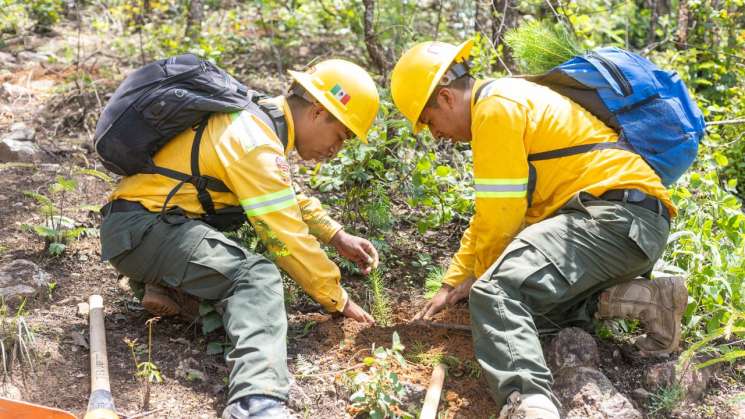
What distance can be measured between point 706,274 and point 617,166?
0.95 meters

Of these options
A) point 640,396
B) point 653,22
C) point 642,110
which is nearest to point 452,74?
point 642,110

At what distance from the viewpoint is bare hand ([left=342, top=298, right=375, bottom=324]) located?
388cm

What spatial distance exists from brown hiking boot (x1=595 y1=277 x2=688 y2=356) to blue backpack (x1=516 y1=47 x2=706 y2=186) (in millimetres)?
540

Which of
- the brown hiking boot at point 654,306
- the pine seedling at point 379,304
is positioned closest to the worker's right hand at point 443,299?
the pine seedling at point 379,304

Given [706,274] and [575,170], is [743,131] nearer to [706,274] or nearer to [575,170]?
[706,274]

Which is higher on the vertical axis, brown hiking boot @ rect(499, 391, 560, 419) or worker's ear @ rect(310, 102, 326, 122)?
worker's ear @ rect(310, 102, 326, 122)

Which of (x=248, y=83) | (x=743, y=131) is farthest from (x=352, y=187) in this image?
(x=743, y=131)

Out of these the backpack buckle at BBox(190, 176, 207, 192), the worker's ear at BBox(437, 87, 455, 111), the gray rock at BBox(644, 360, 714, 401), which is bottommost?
the gray rock at BBox(644, 360, 714, 401)

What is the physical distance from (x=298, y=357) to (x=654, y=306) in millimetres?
1742

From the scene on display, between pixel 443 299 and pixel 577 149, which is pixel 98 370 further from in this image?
pixel 577 149

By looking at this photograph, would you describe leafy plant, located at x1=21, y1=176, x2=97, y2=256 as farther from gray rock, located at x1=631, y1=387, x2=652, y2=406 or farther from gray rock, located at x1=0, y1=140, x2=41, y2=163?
gray rock, located at x1=631, y1=387, x2=652, y2=406

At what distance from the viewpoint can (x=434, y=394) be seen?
3230mm

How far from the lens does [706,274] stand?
157 inches

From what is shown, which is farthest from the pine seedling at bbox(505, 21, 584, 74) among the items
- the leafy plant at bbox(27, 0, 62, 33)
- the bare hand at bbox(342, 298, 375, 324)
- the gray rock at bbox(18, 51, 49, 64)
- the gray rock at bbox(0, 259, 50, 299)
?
the leafy plant at bbox(27, 0, 62, 33)
